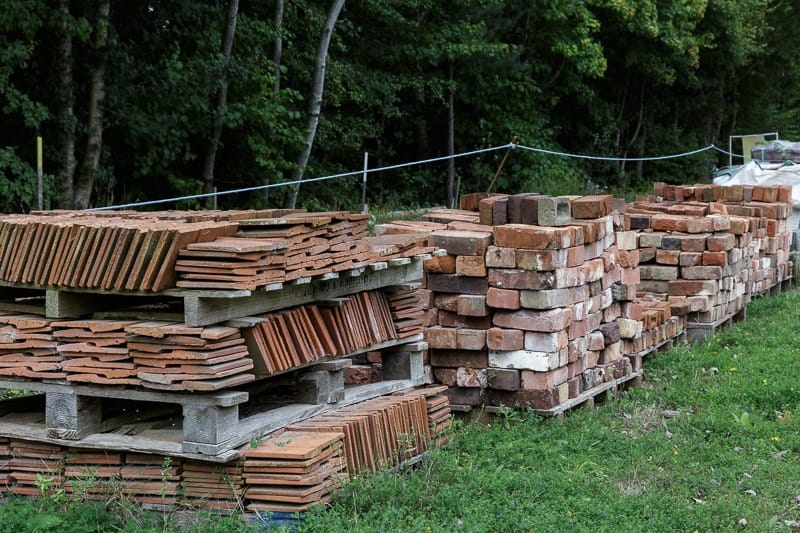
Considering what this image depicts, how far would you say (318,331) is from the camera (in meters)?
5.68

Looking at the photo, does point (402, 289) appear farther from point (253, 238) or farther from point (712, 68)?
point (712, 68)

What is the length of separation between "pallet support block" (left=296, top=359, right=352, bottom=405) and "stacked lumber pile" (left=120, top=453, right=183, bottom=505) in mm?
957

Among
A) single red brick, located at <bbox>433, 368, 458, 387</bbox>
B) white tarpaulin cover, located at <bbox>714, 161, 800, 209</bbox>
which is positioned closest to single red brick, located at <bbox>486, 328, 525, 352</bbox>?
single red brick, located at <bbox>433, 368, 458, 387</bbox>

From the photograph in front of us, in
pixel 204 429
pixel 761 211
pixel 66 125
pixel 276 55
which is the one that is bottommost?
pixel 204 429

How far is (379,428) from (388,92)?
17.4 meters

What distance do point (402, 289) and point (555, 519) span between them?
2004mm

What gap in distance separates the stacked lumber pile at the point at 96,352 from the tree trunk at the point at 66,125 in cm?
976

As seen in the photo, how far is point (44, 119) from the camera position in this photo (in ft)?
45.8

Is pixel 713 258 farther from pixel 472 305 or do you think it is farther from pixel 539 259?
pixel 472 305

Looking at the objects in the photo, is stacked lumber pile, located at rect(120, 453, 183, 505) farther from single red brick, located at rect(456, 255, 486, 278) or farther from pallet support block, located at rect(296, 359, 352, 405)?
single red brick, located at rect(456, 255, 486, 278)

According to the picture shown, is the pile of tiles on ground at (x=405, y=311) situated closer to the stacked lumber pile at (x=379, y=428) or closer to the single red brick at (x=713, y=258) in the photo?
the stacked lumber pile at (x=379, y=428)

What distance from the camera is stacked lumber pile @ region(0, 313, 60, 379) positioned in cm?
513

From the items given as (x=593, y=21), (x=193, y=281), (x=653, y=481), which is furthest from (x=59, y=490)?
(x=593, y=21)

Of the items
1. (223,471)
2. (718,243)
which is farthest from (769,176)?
(223,471)
